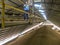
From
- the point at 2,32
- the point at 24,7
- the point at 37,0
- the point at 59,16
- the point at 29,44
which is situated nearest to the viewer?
the point at 2,32

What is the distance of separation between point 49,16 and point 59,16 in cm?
188

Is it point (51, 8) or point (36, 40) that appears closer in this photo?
point (36, 40)

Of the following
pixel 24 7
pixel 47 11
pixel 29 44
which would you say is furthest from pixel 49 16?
pixel 29 44

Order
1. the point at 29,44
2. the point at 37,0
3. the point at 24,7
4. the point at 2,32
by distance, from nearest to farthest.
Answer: the point at 2,32 → the point at 29,44 → the point at 24,7 → the point at 37,0

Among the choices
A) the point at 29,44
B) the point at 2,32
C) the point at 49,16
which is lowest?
the point at 49,16

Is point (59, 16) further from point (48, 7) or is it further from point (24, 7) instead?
point (24, 7)

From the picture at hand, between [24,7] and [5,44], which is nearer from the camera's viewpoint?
[5,44]

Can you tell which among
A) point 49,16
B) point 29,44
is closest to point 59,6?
point 49,16

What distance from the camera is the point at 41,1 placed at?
1722cm

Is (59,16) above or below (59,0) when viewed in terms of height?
below

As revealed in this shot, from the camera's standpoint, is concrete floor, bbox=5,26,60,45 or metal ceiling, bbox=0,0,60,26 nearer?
concrete floor, bbox=5,26,60,45

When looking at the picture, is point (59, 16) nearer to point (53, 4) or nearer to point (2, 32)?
point (53, 4)

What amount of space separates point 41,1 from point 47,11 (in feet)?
4.55

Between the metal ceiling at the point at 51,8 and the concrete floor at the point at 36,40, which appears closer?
the concrete floor at the point at 36,40
